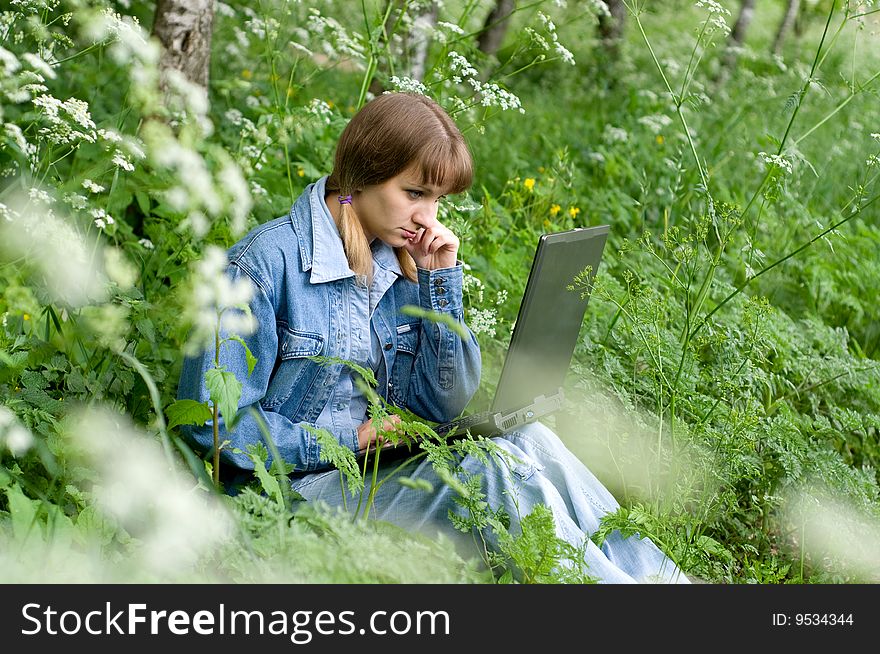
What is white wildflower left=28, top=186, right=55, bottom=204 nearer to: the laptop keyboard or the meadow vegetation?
the meadow vegetation

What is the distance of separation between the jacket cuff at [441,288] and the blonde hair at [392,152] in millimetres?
141

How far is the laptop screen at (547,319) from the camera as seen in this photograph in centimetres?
211

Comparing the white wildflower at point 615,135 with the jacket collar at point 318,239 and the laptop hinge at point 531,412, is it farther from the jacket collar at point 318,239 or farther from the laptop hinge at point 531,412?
the jacket collar at point 318,239

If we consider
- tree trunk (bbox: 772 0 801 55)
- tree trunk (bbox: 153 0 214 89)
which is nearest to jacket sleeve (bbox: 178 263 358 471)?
tree trunk (bbox: 153 0 214 89)

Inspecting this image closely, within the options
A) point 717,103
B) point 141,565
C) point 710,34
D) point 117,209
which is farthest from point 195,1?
point 717,103

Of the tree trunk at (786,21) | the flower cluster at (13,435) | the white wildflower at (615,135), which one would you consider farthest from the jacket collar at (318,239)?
the tree trunk at (786,21)

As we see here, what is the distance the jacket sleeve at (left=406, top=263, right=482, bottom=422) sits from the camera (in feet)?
7.59

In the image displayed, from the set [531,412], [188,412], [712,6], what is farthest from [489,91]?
[188,412]

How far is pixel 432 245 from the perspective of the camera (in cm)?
228

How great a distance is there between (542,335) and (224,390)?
827 millimetres

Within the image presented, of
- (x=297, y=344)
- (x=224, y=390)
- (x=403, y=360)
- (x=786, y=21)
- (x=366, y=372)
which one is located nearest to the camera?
(x=224, y=390)

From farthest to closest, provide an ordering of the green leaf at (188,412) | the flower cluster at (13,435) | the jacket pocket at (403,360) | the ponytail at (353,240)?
the jacket pocket at (403,360) → the ponytail at (353,240) → the green leaf at (188,412) → the flower cluster at (13,435)

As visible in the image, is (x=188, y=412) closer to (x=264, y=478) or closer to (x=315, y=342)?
(x=264, y=478)

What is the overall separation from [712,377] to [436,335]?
852 millimetres
